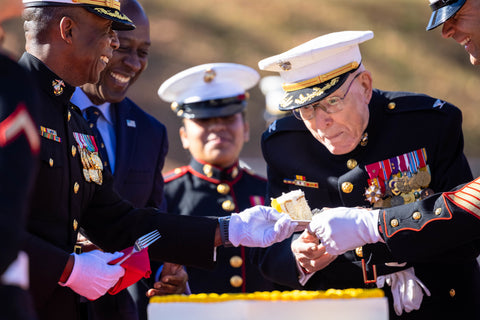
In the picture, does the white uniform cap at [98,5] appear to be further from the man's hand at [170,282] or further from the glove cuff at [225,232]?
the man's hand at [170,282]

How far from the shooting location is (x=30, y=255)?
9.08 ft

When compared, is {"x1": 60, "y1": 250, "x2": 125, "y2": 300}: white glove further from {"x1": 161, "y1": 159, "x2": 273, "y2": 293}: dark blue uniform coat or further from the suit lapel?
{"x1": 161, "y1": 159, "x2": 273, "y2": 293}: dark blue uniform coat

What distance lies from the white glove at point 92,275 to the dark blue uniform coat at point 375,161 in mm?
888

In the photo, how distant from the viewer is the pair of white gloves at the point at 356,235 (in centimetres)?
308

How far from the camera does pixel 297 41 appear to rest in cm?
1669

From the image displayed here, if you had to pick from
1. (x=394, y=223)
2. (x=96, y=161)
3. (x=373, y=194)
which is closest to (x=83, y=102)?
(x=96, y=161)

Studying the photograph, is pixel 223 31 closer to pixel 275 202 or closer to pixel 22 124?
pixel 275 202

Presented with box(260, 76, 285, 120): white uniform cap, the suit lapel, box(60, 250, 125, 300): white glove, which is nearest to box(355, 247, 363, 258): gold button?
box(60, 250, 125, 300): white glove

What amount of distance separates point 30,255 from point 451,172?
72.1 inches

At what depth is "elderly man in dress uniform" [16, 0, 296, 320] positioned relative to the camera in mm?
2918

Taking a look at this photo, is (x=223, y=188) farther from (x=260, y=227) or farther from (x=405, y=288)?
(x=405, y=288)

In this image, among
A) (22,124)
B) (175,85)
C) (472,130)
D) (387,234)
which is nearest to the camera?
(22,124)

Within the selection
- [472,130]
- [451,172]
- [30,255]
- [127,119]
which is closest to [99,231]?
[30,255]

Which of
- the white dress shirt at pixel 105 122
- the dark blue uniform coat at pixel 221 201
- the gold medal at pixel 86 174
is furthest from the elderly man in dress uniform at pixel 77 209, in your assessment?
the dark blue uniform coat at pixel 221 201
